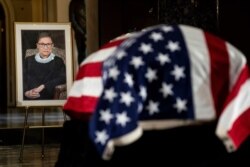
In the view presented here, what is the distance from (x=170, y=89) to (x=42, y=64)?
200 inches

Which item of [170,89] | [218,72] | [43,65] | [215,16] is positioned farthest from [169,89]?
[43,65]

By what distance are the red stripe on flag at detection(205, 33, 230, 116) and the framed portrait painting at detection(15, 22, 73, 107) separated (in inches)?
193

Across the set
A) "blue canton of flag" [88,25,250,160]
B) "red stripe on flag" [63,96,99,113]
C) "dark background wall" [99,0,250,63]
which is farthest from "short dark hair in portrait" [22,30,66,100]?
"blue canton of flag" [88,25,250,160]

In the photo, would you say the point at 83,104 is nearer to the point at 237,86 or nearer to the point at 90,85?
the point at 90,85

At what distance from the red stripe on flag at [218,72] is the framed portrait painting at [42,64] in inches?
193

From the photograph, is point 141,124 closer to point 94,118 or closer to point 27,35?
point 94,118

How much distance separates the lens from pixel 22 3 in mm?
17391

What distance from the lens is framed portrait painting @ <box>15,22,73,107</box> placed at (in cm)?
702

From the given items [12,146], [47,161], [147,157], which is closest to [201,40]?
[147,157]

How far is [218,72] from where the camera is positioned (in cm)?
220

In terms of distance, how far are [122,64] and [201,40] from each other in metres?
0.33

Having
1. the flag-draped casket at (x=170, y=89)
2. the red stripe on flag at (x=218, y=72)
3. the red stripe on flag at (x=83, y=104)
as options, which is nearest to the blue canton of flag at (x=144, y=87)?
the flag-draped casket at (x=170, y=89)

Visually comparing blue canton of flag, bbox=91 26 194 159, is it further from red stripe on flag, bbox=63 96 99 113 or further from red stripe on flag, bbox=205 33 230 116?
red stripe on flag, bbox=63 96 99 113

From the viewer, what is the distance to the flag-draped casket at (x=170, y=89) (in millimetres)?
2119
